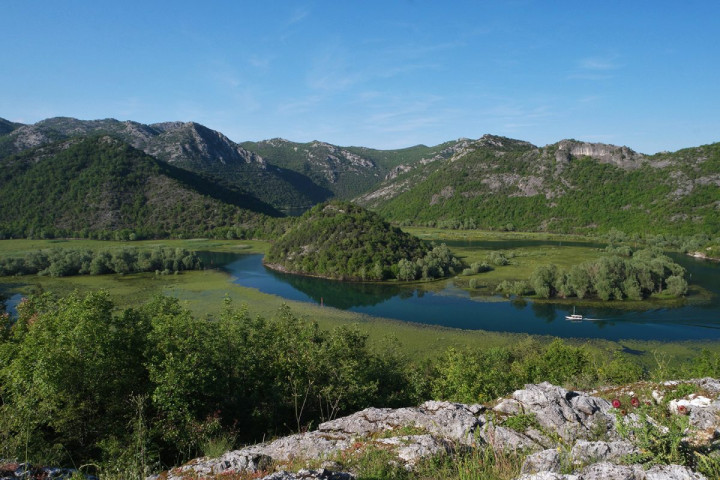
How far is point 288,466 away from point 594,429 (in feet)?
23.0

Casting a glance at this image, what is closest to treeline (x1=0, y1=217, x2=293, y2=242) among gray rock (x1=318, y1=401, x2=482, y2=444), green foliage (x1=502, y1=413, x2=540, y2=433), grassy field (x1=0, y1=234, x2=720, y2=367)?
grassy field (x1=0, y1=234, x2=720, y2=367)

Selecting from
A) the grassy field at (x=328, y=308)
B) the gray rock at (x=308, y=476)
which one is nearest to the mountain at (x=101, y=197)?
the grassy field at (x=328, y=308)

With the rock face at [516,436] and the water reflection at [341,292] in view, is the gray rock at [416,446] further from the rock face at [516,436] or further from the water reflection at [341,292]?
the water reflection at [341,292]

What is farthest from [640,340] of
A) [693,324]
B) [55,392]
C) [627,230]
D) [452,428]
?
[627,230]

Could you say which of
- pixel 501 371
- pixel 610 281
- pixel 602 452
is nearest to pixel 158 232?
pixel 610 281

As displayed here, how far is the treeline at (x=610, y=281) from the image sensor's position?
Result: 6588 centimetres

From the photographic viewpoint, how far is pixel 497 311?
60.7 metres

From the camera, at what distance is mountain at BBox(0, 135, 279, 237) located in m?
156

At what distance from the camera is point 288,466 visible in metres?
8.80

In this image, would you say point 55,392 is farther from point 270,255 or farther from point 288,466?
point 270,255

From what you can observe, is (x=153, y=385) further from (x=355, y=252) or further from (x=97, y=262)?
(x=97, y=262)

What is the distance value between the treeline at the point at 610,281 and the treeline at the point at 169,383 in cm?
4116

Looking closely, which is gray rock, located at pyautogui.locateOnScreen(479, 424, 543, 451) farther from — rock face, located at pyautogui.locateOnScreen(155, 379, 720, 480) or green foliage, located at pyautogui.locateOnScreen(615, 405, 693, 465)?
green foliage, located at pyautogui.locateOnScreen(615, 405, 693, 465)

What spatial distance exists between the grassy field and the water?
3.46m
